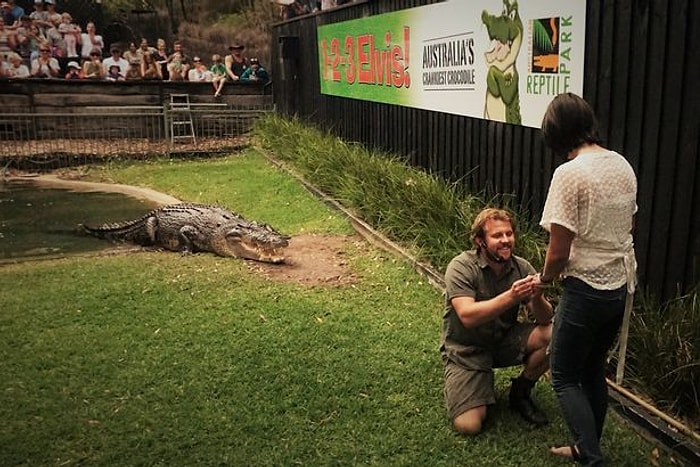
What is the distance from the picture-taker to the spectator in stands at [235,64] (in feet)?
57.6

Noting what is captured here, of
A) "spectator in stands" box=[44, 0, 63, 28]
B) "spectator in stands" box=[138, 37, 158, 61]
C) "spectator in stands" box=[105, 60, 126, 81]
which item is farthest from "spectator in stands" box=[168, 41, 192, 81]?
"spectator in stands" box=[44, 0, 63, 28]

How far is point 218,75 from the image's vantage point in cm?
1722

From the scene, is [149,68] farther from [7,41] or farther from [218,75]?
[7,41]

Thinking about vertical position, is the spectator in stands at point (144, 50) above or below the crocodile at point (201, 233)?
above

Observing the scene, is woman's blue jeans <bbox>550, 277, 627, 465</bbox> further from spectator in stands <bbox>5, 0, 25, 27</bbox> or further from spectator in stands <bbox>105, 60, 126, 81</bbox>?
spectator in stands <bbox>5, 0, 25, 27</bbox>

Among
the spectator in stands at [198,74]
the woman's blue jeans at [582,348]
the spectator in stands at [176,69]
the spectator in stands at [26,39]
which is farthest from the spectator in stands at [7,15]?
the woman's blue jeans at [582,348]

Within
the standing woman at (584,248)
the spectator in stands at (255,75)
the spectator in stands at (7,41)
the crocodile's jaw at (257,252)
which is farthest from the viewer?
the spectator in stands at (255,75)

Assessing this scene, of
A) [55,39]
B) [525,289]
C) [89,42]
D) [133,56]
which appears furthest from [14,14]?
[525,289]

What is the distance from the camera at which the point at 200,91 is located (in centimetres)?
1648

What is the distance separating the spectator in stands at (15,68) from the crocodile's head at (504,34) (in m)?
13.3

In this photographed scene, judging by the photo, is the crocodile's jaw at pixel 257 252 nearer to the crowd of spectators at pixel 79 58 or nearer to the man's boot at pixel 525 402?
the man's boot at pixel 525 402

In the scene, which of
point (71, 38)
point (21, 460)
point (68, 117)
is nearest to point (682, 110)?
point (21, 460)

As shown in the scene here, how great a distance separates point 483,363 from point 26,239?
5936 mm

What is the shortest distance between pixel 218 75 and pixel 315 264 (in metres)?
12.1
